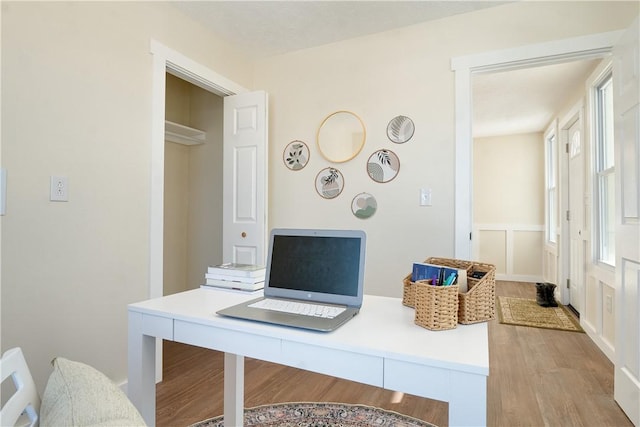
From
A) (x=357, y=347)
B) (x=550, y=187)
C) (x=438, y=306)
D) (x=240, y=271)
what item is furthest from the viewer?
(x=550, y=187)

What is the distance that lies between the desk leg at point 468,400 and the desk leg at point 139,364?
3.47 ft

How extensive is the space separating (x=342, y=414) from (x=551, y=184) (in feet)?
16.6

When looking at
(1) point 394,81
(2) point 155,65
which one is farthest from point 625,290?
(2) point 155,65

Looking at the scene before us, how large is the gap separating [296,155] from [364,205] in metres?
0.74

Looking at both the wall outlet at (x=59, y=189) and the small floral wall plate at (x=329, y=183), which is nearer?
the wall outlet at (x=59, y=189)

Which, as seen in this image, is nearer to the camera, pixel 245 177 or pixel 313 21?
pixel 313 21

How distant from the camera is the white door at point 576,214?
364 cm

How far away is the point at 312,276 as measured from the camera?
4.42ft

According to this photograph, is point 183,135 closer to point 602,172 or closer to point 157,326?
point 157,326

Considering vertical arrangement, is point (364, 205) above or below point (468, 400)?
above

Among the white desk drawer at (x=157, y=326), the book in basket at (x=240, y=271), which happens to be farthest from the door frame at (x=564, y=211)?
the white desk drawer at (x=157, y=326)

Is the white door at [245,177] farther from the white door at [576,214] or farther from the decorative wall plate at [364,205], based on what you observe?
the white door at [576,214]

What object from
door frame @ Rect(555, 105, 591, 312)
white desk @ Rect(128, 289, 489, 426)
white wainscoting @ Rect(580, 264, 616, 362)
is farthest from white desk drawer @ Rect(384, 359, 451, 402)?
door frame @ Rect(555, 105, 591, 312)

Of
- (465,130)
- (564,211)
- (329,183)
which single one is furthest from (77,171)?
(564,211)
